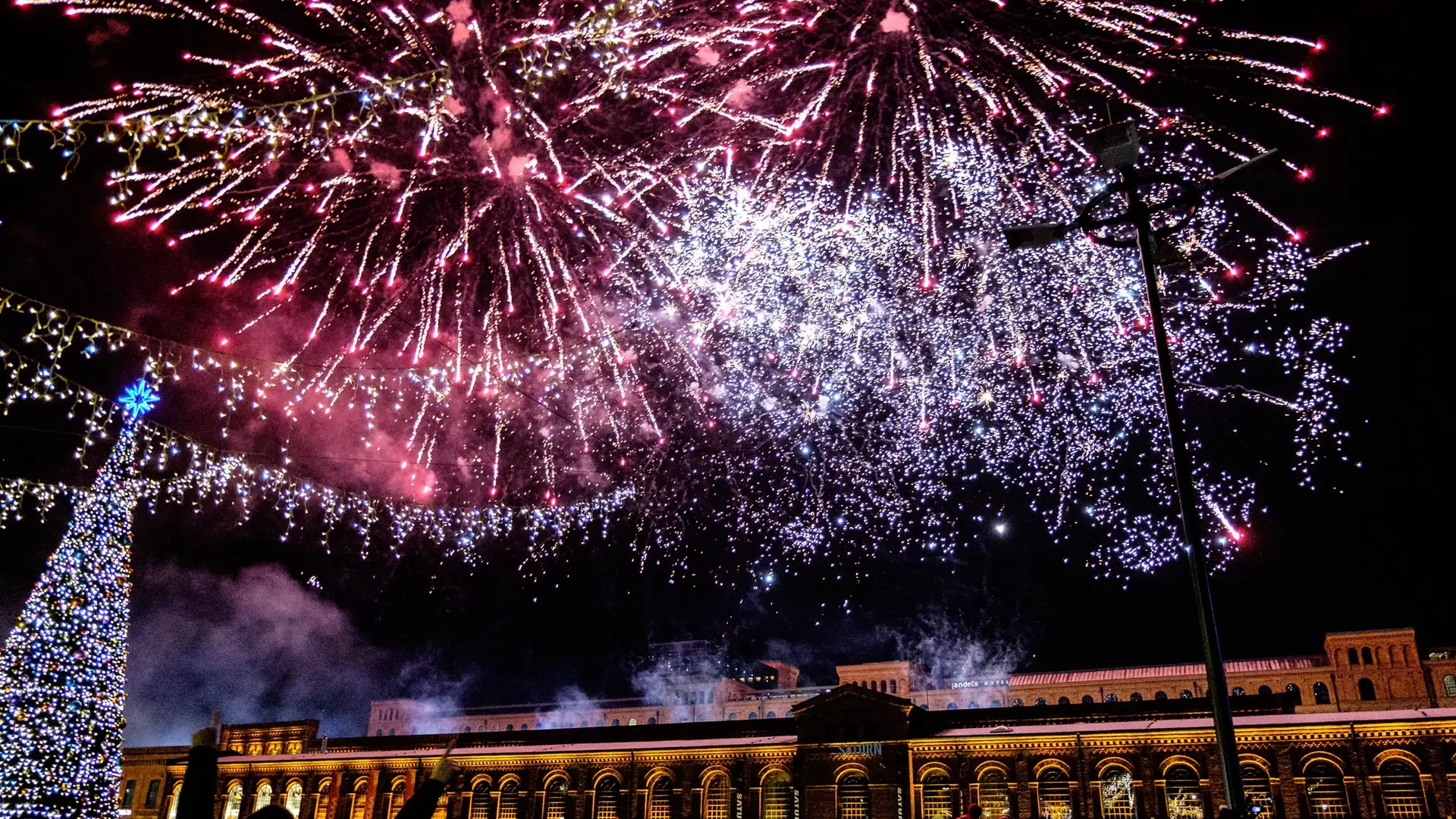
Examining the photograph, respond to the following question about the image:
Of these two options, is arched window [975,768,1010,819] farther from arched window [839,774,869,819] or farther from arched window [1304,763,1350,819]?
arched window [1304,763,1350,819]

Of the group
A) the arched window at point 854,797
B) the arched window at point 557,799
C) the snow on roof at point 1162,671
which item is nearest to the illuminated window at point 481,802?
the arched window at point 557,799

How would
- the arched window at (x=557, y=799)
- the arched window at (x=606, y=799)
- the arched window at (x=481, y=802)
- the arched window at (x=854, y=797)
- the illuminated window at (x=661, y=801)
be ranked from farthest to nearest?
the arched window at (x=481, y=802)
the arched window at (x=557, y=799)
the arched window at (x=606, y=799)
the illuminated window at (x=661, y=801)
the arched window at (x=854, y=797)

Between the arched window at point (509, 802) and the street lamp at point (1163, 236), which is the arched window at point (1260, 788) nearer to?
the street lamp at point (1163, 236)

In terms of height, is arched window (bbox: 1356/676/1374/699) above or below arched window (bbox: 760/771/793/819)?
above

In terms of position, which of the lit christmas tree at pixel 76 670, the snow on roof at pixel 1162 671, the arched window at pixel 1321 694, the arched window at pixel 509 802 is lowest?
the arched window at pixel 509 802

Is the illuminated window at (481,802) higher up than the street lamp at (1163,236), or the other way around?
the street lamp at (1163,236)

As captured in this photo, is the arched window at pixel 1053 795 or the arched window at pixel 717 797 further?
the arched window at pixel 717 797

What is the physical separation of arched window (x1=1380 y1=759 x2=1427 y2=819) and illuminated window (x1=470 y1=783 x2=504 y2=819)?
30.4 metres

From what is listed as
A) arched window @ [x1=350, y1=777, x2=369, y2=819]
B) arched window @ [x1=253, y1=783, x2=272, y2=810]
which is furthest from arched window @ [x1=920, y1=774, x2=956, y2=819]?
arched window @ [x1=253, y1=783, x2=272, y2=810]

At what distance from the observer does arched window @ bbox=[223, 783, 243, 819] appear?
42719 mm

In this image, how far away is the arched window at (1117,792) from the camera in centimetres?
2789

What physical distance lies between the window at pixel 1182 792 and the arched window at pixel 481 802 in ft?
82.2

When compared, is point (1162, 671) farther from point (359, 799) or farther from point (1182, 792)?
point (359, 799)

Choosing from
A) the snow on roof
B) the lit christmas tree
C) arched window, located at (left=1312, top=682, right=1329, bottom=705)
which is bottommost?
the lit christmas tree
